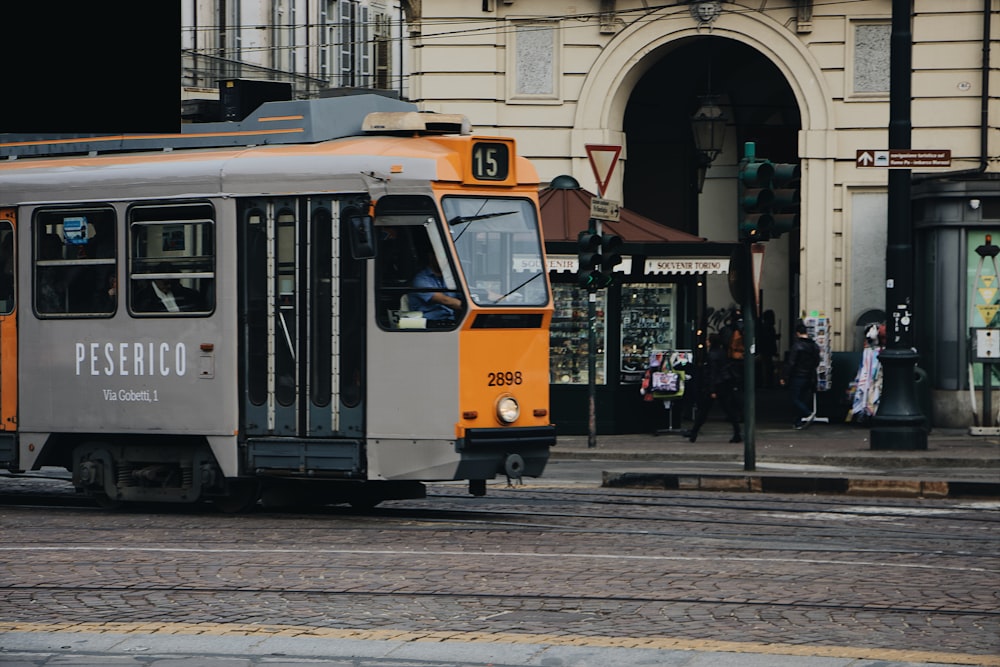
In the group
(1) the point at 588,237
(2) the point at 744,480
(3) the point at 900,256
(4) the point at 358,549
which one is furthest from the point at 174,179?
(3) the point at 900,256

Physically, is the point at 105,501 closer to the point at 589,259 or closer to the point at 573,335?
the point at 589,259

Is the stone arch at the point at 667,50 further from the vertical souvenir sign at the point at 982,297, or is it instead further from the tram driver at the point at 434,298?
the tram driver at the point at 434,298

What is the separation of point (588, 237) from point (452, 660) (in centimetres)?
1288

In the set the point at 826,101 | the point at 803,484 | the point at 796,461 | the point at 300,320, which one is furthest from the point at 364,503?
the point at 826,101

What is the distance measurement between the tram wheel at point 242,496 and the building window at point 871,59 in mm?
14121

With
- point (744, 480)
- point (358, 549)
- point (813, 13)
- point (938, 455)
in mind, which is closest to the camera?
point (358, 549)

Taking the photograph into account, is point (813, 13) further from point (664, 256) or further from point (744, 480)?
point (744, 480)

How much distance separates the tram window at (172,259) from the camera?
38.1 feet

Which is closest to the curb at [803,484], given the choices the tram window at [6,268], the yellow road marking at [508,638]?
the tram window at [6,268]

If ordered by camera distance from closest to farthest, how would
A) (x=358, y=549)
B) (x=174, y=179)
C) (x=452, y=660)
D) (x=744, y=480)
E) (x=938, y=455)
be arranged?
(x=452, y=660)
(x=358, y=549)
(x=174, y=179)
(x=744, y=480)
(x=938, y=455)

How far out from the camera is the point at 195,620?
276 inches

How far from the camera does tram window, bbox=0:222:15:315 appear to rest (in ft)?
40.7

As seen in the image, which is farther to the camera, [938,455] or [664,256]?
[664,256]

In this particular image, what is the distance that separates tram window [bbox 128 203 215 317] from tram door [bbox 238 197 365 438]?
1.04 feet
